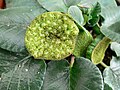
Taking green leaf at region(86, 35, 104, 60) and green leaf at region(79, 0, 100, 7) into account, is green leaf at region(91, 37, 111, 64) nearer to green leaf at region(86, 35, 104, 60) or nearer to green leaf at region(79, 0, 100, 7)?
green leaf at region(86, 35, 104, 60)

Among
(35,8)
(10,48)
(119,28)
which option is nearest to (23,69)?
(10,48)

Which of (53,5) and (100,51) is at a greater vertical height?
(53,5)

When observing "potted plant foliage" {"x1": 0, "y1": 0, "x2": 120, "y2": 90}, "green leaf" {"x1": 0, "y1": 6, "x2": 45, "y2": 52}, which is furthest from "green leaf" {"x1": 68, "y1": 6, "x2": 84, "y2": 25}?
"green leaf" {"x1": 0, "y1": 6, "x2": 45, "y2": 52}

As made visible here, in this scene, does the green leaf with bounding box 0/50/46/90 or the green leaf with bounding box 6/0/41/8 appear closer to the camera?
the green leaf with bounding box 0/50/46/90

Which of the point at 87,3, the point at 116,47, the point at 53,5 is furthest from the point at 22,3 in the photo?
the point at 116,47

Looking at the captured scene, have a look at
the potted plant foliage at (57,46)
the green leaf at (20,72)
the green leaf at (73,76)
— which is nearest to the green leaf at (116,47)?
the potted plant foliage at (57,46)

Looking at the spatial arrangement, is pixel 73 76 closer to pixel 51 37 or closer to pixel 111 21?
pixel 51 37
